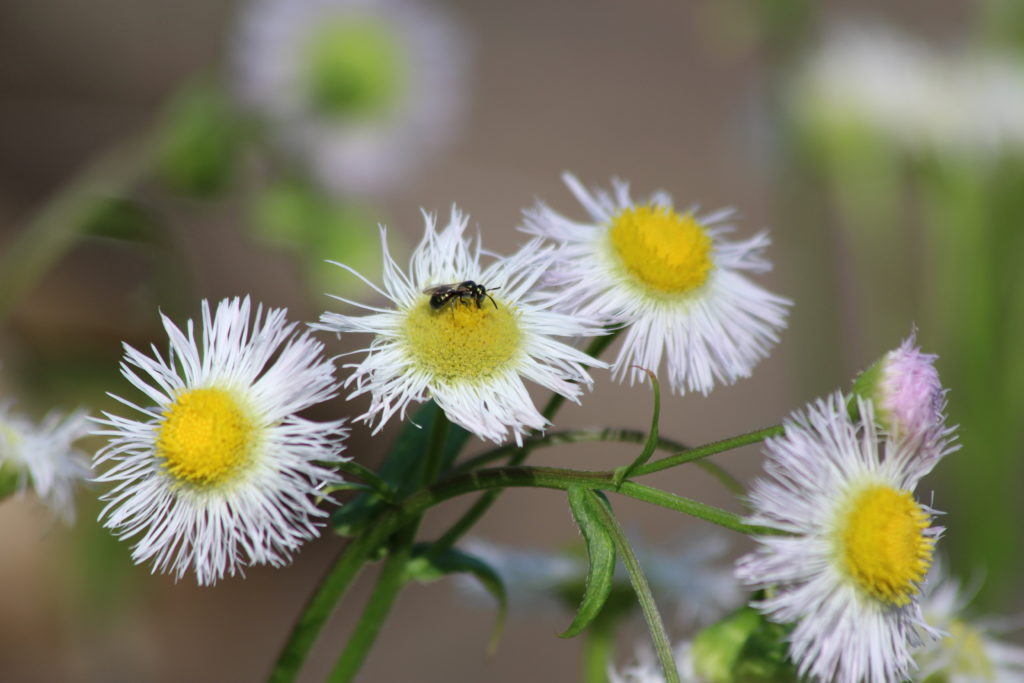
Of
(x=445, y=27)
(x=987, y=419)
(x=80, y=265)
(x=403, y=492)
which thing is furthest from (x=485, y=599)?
(x=80, y=265)

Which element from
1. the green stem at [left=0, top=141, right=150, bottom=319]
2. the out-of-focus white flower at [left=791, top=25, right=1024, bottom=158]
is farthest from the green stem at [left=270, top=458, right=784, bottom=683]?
the out-of-focus white flower at [left=791, top=25, right=1024, bottom=158]

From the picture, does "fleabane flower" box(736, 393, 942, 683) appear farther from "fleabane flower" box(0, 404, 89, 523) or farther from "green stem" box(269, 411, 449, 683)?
"fleabane flower" box(0, 404, 89, 523)

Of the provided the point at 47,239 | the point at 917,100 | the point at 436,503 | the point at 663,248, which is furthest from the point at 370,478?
the point at 917,100

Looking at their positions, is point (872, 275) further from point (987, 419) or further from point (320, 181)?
point (320, 181)

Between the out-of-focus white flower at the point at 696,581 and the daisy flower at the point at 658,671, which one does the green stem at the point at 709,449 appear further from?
the out-of-focus white flower at the point at 696,581

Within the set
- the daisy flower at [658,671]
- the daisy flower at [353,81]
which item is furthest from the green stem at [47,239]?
the daisy flower at [658,671]

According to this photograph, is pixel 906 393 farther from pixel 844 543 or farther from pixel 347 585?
pixel 347 585
